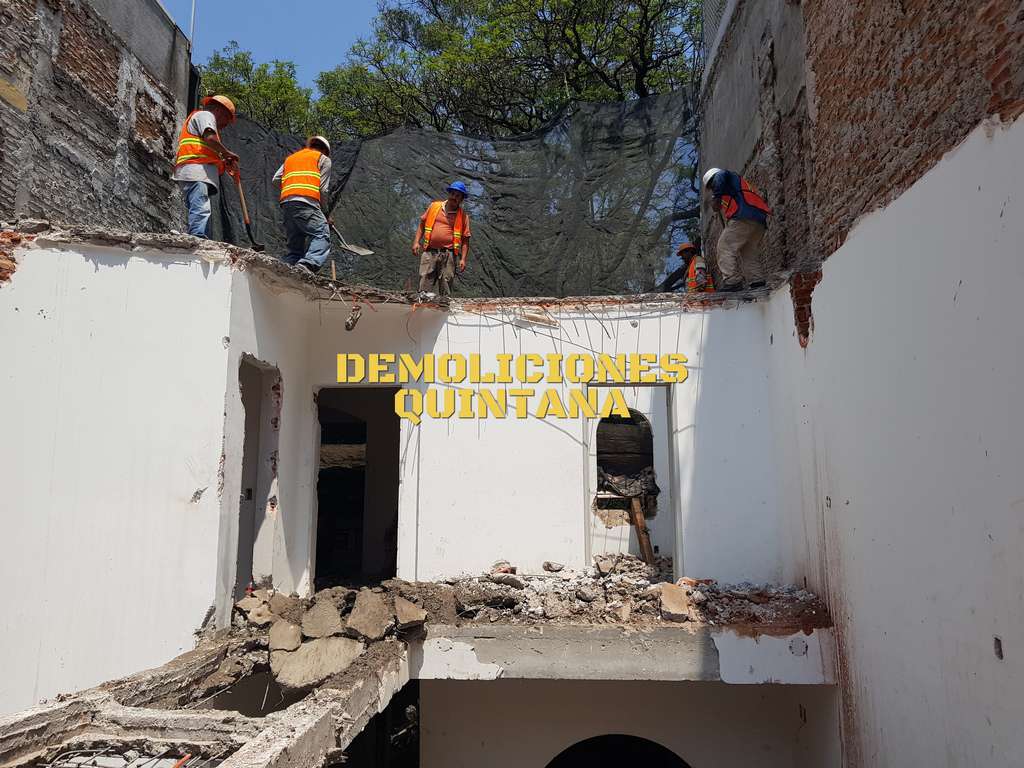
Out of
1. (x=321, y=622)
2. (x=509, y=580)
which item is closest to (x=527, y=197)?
(x=509, y=580)

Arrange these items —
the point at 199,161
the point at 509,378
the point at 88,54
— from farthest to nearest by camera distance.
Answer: the point at 88,54 < the point at 509,378 < the point at 199,161

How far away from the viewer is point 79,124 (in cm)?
701

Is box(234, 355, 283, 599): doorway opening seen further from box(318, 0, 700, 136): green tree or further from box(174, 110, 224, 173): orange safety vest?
box(318, 0, 700, 136): green tree

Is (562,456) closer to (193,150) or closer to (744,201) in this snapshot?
(744,201)

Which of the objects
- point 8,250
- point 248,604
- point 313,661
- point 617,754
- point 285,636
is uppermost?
point 8,250

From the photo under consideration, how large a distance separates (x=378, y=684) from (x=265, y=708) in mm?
1355

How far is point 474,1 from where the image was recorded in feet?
45.2

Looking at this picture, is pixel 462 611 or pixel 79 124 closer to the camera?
pixel 462 611

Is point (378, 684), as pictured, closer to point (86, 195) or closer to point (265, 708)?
point (265, 708)

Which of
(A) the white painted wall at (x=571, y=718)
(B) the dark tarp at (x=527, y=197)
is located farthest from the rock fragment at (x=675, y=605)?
(B) the dark tarp at (x=527, y=197)

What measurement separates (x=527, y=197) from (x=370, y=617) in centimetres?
502

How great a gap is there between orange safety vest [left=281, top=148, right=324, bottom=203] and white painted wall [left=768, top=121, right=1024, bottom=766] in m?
4.15

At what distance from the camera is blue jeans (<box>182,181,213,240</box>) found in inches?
215

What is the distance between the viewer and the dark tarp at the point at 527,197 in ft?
25.8
